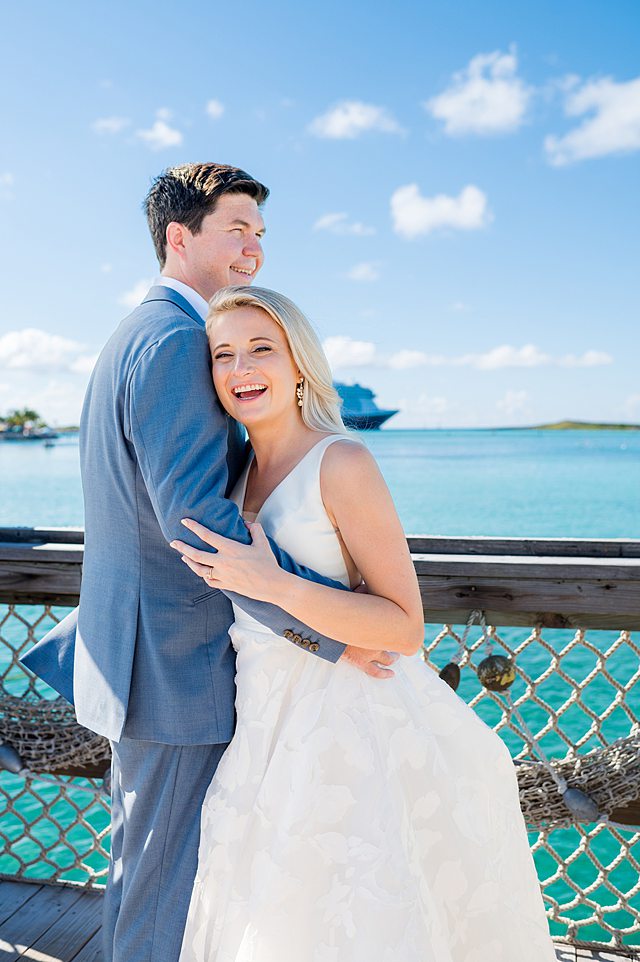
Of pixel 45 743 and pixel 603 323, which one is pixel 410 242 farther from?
pixel 45 743

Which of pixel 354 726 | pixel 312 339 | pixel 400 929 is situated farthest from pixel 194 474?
pixel 400 929

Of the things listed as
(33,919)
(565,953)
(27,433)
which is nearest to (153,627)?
(33,919)

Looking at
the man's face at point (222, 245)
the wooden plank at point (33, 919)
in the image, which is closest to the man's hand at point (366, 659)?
the man's face at point (222, 245)

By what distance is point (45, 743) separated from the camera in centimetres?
206

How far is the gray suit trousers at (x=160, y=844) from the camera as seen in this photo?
143 cm

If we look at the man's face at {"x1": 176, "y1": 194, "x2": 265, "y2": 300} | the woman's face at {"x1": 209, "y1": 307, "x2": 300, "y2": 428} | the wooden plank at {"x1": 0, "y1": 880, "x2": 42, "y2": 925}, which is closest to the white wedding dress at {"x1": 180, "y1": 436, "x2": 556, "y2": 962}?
the woman's face at {"x1": 209, "y1": 307, "x2": 300, "y2": 428}

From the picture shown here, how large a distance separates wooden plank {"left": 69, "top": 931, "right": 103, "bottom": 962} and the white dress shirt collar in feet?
4.80

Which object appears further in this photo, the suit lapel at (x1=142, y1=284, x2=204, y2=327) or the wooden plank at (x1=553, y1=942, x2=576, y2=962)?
the wooden plank at (x1=553, y1=942, x2=576, y2=962)

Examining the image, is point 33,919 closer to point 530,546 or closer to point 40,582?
point 40,582

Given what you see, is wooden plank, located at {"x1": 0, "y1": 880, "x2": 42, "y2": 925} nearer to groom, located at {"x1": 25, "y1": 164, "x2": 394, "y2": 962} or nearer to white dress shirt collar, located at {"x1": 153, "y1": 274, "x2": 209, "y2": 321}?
groom, located at {"x1": 25, "y1": 164, "x2": 394, "y2": 962}

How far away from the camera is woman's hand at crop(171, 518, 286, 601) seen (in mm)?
1271

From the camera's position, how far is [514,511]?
3219 centimetres

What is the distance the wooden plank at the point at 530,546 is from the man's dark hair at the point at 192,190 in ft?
2.72

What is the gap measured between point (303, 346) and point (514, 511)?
3167cm
